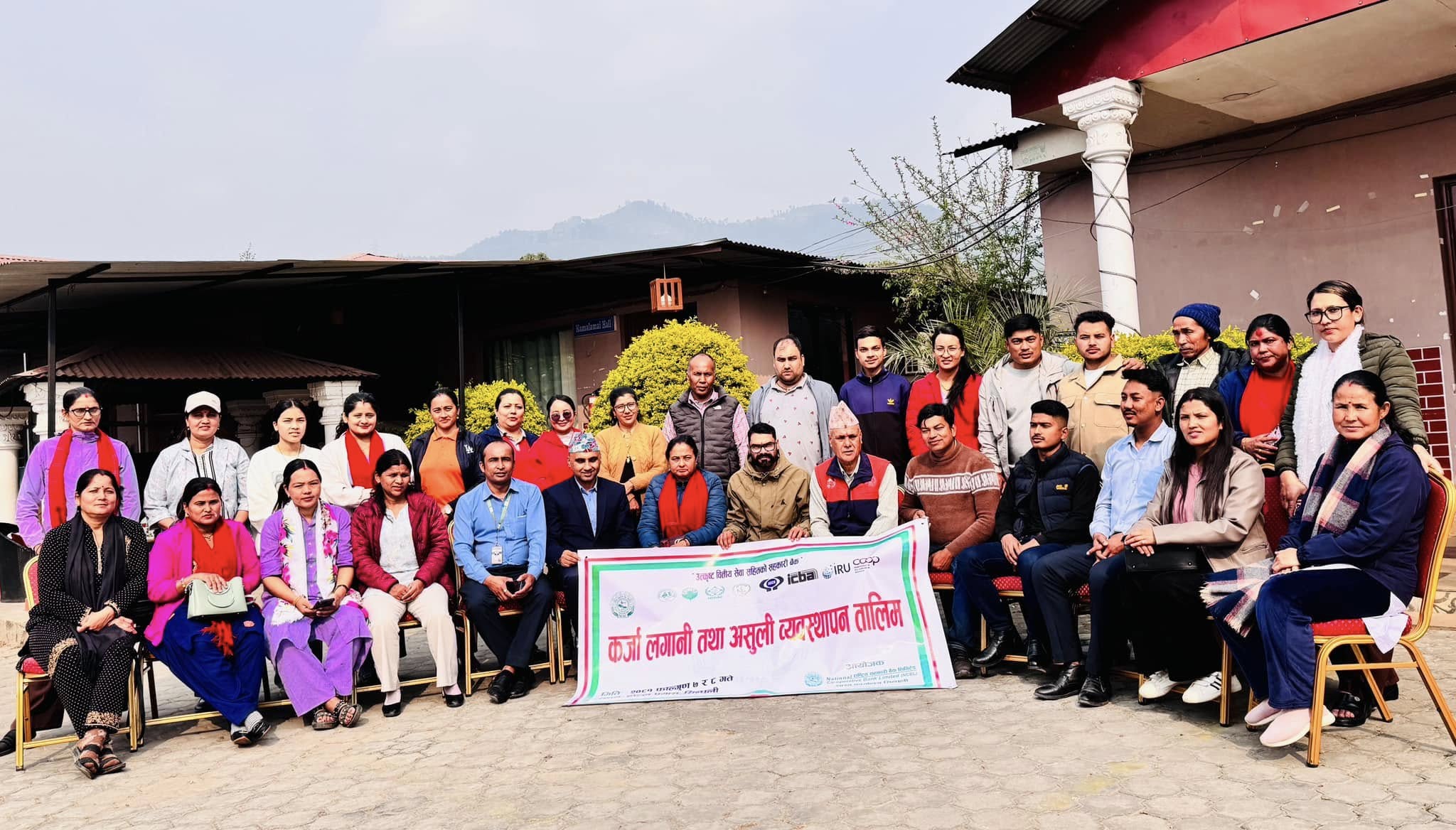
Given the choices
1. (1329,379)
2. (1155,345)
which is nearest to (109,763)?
(1329,379)

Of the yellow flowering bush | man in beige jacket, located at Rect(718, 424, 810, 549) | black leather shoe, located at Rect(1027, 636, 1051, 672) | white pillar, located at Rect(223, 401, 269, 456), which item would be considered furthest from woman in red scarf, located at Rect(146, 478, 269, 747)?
white pillar, located at Rect(223, 401, 269, 456)

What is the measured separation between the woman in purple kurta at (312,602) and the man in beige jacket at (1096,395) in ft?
14.2

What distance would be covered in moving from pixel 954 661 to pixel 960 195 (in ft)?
37.2

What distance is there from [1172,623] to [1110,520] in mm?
665

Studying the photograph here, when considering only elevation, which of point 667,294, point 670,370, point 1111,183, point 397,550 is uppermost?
point 1111,183

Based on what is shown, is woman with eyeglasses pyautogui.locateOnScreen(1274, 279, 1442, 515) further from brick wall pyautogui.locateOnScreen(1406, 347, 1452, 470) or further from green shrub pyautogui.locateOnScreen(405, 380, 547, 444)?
green shrub pyautogui.locateOnScreen(405, 380, 547, 444)

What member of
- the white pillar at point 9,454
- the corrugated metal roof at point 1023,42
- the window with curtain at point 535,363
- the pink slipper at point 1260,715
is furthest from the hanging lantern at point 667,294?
the white pillar at point 9,454

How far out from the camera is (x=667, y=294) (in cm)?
1268

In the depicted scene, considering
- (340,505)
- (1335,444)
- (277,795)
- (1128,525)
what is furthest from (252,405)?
(1335,444)

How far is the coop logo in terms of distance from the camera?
5.99 meters

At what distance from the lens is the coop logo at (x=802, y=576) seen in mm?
5992

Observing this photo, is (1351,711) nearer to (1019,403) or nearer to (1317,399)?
(1317,399)

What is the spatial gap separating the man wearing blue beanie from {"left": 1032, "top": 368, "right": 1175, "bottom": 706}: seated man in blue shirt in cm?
53

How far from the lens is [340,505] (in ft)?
21.7
